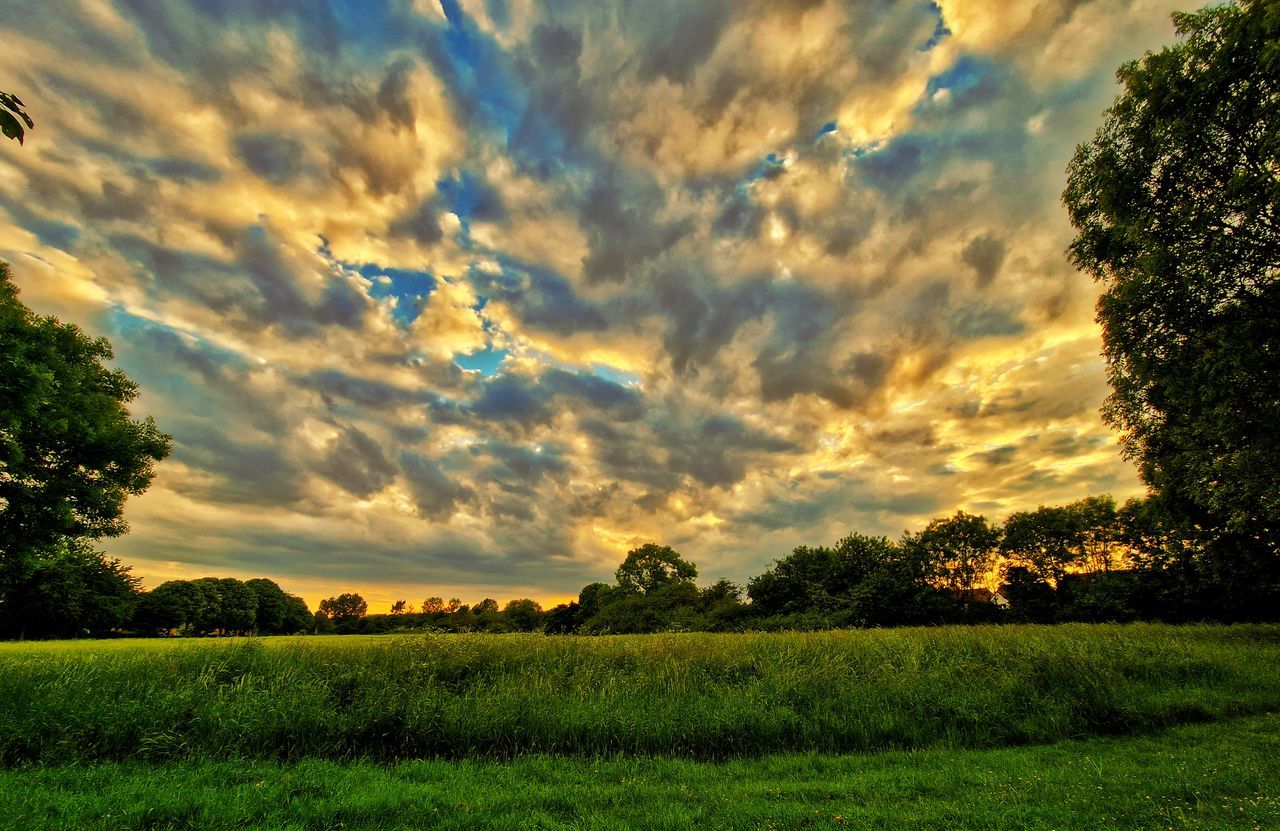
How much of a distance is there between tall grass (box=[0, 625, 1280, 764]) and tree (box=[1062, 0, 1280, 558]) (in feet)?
25.8

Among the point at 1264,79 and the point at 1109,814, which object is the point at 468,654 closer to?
the point at 1109,814

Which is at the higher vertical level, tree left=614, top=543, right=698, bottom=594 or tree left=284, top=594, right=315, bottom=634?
tree left=614, top=543, right=698, bottom=594

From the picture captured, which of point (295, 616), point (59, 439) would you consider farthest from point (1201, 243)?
point (295, 616)

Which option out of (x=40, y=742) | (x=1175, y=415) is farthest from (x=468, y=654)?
(x=1175, y=415)

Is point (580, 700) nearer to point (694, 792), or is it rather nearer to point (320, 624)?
point (694, 792)

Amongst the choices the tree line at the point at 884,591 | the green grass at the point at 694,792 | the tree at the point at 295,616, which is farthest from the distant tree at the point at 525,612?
the green grass at the point at 694,792

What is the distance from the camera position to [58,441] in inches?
926

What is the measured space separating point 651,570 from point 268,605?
7250 centimetres

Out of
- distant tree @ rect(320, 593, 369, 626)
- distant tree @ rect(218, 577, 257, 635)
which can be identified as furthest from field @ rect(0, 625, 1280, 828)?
distant tree @ rect(320, 593, 369, 626)

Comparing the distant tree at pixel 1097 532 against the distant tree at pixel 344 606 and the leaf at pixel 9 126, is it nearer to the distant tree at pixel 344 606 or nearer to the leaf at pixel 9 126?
the leaf at pixel 9 126

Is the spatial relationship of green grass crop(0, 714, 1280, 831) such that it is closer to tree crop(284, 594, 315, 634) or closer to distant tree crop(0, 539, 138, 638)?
distant tree crop(0, 539, 138, 638)

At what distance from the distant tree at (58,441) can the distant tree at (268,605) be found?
8447cm

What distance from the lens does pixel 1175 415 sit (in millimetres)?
20219

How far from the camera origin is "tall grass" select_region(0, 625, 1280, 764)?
34.1 ft
